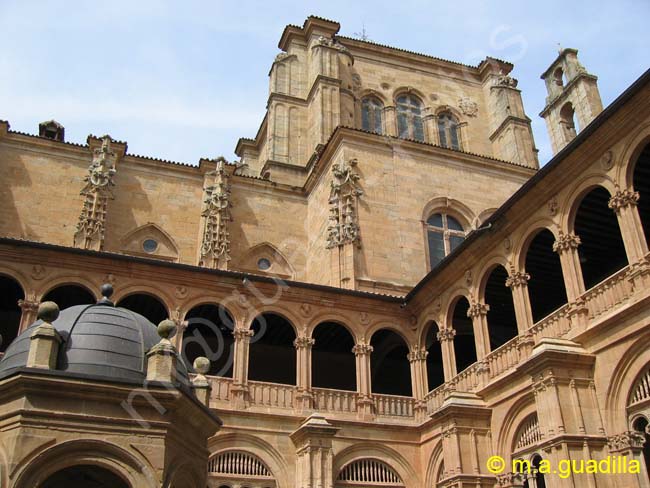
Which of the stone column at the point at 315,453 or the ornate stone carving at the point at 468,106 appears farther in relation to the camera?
the ornate stone carving at the point at 468,106

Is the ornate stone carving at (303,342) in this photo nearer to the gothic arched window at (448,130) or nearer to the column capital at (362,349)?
the column capital at (362,349)

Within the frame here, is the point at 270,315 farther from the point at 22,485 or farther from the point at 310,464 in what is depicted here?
the point at 22,485

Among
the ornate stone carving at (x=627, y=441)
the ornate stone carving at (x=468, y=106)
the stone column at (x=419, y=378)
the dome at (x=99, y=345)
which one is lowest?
the dome at (x=99, y=345)

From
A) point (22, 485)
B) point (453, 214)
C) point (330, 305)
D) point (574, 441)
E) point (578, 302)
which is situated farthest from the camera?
point (453, 214)

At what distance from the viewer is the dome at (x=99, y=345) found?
6602mm

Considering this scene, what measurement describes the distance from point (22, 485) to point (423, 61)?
1178 inches

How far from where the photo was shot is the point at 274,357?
2131 centimetres

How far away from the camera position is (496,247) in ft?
53.7

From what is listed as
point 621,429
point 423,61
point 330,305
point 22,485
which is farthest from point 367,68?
point 22,485

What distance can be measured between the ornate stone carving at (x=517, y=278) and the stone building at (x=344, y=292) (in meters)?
0.05

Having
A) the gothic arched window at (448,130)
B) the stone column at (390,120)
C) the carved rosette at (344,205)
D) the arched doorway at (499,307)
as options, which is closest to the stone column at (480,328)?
the arched doorway at (499,307)

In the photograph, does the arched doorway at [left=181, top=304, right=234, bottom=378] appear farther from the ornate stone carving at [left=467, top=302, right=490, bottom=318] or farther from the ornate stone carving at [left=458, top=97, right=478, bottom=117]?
the ornate stone carving at [left=458, top=97, right=478, bottom=117]

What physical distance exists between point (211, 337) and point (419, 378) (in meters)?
6.12

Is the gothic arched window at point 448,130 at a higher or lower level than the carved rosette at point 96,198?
higher
